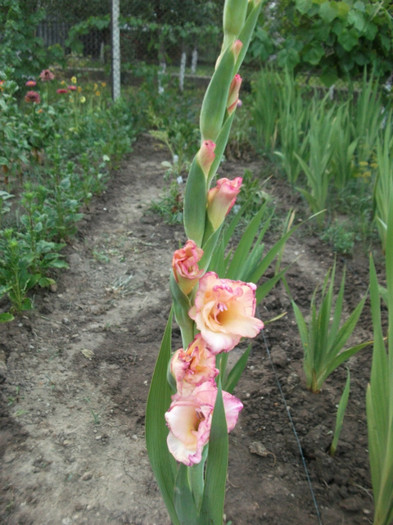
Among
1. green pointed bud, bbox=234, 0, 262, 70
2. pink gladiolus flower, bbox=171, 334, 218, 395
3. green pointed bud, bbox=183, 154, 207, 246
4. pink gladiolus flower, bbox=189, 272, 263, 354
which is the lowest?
pink gladiolus flower, bbox=171, 334, 218, 395

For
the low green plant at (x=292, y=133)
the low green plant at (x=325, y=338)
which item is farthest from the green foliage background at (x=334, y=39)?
the low green plant at (x=325, y=338)

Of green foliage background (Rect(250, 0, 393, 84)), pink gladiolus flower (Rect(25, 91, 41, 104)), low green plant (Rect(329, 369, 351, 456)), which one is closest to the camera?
low green plant (Rect(329, 369, 351, 456))

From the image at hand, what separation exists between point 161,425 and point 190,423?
26 centimetres

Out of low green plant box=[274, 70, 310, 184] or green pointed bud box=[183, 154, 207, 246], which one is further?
low green plant box=[274, 70, 310, 184]

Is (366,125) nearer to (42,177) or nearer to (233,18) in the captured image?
(42,177)

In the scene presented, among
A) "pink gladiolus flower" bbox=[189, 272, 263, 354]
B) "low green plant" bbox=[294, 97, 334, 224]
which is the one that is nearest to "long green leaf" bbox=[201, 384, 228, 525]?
"pink gladiolus flower" bbox=[189, 272, 263, 354]

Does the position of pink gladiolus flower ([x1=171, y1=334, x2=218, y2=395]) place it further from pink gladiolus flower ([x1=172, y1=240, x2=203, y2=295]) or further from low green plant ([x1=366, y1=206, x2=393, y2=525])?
low green plant ([x1=366, y1=206, x2=393, y2=525])

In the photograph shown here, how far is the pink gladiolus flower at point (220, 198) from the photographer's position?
0.72m

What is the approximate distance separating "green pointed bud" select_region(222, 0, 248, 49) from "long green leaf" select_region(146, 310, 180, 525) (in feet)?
1.56

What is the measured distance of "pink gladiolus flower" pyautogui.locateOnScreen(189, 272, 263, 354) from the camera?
656 mm

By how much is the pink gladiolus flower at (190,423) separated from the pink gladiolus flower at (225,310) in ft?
0.24

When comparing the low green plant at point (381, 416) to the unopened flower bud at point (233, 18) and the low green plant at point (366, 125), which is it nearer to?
the unopened flower bud at point (233, 18)

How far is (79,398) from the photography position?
1796mm

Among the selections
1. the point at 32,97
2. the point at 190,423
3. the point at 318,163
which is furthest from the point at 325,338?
the point at 32,97
